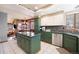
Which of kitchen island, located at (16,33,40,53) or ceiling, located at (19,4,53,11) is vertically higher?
ceiling, located at (19,4,53,11)

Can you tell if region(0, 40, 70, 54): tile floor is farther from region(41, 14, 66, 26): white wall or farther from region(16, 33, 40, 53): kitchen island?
region(41, 14, 66, 26): white wall

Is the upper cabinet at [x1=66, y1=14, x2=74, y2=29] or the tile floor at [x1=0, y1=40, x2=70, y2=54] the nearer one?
the tile floor at [x1=0, y1=40, x2=70, y2=54]

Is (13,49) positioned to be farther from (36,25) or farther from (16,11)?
(16,11)

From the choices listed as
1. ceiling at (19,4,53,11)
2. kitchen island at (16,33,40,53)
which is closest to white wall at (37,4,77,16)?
ceiling at (19,4,53,11)

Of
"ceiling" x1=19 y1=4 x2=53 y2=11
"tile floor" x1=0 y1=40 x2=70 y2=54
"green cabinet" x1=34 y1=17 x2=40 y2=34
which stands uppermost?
"ceiling" x1=19 y1=4 x2=53 y2=11

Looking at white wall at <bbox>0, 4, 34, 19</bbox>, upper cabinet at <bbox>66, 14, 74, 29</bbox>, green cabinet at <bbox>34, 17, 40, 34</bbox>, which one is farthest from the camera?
upper cabinet at <bbox>66, 14, 74, 29</bbox>

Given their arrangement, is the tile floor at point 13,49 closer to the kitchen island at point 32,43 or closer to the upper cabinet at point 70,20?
the kitchen island at point 32,43

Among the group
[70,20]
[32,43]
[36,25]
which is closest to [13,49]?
[32,43]

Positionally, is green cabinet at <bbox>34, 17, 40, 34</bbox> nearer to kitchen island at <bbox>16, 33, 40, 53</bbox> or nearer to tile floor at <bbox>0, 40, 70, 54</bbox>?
kitchen island at <bbox>16, 33, 40, 53</bbox>

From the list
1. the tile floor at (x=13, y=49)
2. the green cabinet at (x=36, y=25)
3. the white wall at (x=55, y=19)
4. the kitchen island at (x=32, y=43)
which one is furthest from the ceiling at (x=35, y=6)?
Answer: the tile floor at (x=13, y=49)

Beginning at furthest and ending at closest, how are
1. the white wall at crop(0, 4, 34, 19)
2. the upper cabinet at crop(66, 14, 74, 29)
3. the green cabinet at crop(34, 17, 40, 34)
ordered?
the upper cabinet at crop(66, 14, 74, 29) < the green cabinet at crop(34, 17, 40, 34) < the white wall at crop(0, 4, 34, 19)

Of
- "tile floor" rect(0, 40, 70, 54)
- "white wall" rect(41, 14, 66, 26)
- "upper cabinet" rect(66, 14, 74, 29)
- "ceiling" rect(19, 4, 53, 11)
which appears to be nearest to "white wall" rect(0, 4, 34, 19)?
"ceiling" rect(19, 4, 53, 11)

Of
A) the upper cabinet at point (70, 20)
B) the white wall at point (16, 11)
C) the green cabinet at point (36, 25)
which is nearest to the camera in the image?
the white wall at point (16, 11)
